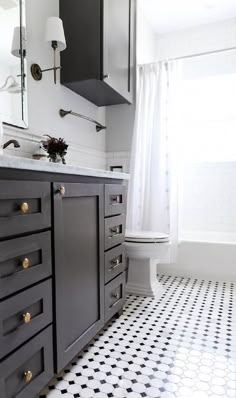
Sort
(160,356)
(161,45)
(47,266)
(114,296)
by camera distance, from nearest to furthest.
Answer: (47,266), (160,356), (114,296), (161,45)

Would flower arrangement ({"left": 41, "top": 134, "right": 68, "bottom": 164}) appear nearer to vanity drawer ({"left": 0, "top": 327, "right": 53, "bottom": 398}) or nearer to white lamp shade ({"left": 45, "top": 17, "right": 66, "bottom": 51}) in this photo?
white lamp shade ({"left": 45, "top": 17, "right": 66, "bottom": 51})

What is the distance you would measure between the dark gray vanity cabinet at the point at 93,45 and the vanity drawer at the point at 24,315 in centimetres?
141

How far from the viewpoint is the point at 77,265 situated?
1.22 metres

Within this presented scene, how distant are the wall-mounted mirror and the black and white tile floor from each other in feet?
4.24

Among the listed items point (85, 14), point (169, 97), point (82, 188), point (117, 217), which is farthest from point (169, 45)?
point (82, 188)

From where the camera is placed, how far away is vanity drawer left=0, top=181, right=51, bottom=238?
2.73ft

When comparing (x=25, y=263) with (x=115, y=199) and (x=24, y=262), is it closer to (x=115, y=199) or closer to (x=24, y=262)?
(x=24, y=262)

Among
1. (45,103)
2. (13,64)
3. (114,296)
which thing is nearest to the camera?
(13,64)

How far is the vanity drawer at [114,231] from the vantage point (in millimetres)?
1507

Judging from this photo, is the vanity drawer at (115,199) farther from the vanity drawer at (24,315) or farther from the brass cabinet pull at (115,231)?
the vanity drawer at (24,315)

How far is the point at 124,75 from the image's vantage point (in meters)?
2.18

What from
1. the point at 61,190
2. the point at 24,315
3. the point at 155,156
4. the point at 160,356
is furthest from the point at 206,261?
the point at 24,315

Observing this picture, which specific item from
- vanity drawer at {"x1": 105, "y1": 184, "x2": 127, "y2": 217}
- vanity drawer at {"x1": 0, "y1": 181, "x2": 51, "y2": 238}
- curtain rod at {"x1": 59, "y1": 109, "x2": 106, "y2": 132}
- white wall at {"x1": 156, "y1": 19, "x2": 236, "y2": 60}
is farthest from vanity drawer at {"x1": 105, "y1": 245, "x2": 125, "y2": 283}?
white wall at {"x1": 156, "y1": 19, "x2": 236, "y2": 60}

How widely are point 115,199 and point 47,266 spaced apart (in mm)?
681
